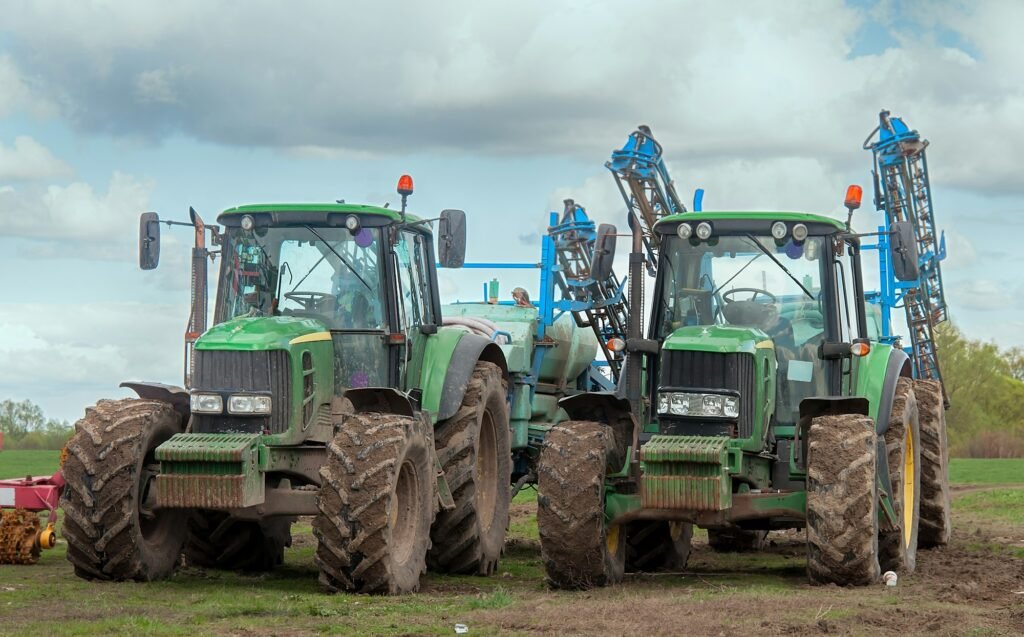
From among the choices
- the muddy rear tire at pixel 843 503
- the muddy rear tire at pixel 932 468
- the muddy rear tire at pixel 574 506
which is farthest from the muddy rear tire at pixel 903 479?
the muddy rear tire at pixel 574 506

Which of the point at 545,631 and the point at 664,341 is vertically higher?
the point at 664,341

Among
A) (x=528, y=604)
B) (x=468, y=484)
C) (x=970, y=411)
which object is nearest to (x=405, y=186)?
(x=468, y=484)

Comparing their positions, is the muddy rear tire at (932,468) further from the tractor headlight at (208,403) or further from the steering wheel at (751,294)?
the tractor headlight at (208,403)

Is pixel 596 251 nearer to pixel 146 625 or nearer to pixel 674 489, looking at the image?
pixel 674 489

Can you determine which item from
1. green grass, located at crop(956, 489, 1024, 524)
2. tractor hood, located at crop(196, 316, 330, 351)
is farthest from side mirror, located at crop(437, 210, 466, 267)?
green grass, located at crop(956, 489, 1024, 524)

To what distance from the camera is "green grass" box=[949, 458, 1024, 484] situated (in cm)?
3319

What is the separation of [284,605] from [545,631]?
6.82 ft

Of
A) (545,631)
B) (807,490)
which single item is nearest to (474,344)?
(807,490)

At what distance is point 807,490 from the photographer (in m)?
11.1

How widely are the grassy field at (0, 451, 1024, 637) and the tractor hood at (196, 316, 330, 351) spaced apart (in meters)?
1.86

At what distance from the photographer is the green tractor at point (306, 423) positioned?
1102 centimetres

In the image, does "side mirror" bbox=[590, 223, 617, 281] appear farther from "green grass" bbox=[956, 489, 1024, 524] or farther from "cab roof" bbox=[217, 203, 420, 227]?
"green grass" bbox=[956, 489, 1024, 524]

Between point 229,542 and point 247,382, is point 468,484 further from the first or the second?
point 247,382

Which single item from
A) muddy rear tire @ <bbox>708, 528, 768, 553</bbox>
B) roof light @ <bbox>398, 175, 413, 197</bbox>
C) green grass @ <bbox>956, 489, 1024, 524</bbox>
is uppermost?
roof light @ <bbox>398, 175, 413, 197</bbox>
